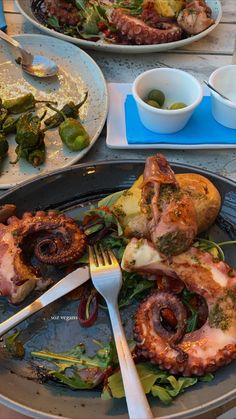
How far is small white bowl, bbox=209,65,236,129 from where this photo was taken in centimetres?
188

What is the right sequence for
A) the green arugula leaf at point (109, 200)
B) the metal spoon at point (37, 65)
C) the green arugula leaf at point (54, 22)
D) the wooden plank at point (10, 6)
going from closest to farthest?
the green arugula leaf at point (109, 200)
the metal spoon at point (37, 65)
the green arugula leaf at point (54, 22)
the wooden plank at point (10, 6)

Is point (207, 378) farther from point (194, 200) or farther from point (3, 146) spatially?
point (3, 146)

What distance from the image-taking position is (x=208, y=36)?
242 centimetres

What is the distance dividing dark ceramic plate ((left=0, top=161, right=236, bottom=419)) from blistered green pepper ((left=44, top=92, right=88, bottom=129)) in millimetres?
419

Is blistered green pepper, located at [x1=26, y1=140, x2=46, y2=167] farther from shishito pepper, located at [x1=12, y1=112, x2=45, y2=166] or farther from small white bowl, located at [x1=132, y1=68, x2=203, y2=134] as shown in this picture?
small white bowl, located at [x1=132, y1=68, x2=203, y2=134]

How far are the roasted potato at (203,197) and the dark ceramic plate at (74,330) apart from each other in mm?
66

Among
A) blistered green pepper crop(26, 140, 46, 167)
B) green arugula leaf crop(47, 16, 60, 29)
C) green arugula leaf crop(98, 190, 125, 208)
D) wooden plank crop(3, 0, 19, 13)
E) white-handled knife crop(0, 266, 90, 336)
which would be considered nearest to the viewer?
white-handled knife crop(0, 266, 90, 336)

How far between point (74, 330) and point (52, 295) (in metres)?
0.10

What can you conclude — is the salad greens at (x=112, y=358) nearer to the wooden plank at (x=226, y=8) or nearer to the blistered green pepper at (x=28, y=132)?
the blistered green pepper at (x=28, y=132)

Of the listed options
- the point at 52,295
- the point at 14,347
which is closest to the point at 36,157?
the point at 52,295

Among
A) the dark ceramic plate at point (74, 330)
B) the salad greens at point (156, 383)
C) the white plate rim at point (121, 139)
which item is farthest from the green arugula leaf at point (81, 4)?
the salad greens at point (156, 383)

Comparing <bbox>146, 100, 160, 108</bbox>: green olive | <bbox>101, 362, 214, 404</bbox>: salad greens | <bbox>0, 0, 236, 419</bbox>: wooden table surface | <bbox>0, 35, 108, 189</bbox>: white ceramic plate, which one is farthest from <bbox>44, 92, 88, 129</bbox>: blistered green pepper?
<bbox>101, 362, 214, 404</bbox>: salad greens

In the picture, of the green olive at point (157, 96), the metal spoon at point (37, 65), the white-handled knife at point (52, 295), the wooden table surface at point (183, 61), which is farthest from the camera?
the metal spoon at point (37, 65)

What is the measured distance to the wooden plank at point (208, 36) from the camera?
235 cm
